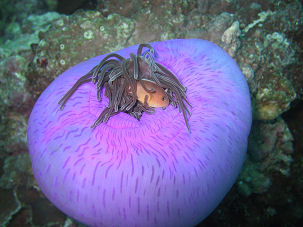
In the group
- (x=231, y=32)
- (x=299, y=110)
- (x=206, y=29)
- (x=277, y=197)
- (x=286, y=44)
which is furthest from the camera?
(x=299, y=110)

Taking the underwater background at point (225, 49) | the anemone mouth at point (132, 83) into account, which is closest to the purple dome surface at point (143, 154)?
the anemone mouth at point (132, 83)

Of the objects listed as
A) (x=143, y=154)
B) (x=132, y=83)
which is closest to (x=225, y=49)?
(x=132, y=83)

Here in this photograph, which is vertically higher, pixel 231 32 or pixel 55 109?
pixel 231 32

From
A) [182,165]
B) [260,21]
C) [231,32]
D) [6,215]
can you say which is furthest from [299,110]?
[6,215]

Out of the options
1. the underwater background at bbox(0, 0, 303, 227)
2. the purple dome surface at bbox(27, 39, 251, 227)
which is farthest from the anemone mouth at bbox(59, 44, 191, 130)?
the underwater background at bbox(0, 0, 303, 227)

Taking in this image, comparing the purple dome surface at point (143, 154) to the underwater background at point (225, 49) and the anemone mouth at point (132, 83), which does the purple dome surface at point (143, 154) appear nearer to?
the anemone mouth at point (132, 83)

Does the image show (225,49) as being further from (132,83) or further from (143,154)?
(143,154)

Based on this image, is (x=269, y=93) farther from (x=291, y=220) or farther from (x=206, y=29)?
(x=291, y=220)

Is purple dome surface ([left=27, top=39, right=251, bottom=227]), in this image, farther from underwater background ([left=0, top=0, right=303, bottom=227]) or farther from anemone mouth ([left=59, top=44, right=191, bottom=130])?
underwater background ([left=0, top=0, right=303, bottom=227])
